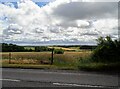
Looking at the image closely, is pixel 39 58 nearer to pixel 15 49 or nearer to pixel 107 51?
pixel 15 49

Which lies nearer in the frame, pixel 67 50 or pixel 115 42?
pixel 115 42

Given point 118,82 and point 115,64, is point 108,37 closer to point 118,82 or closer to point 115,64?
point 115,64

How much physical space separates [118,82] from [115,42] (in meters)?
7.59

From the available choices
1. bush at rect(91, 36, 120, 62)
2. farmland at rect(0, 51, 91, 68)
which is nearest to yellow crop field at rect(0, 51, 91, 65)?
farmland at rect(0, 51, 91, 68)

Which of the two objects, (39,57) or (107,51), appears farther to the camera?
(39,57)

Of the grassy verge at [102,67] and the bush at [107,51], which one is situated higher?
the bush at [107,51]

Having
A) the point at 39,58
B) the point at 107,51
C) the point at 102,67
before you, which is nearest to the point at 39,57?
the point at 39,58

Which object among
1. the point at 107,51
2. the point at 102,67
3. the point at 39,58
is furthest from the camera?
the point at 39,58

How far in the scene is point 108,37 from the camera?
63.3 feet

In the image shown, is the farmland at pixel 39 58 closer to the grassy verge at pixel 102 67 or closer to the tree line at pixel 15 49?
the tree line at pixel 15 49

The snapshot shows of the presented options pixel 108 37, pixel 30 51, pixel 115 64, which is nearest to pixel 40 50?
pixel 30 51

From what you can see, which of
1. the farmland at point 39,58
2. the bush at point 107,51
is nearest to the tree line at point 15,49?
the farmland at point 39,58

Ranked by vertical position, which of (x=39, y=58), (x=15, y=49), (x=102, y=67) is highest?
(x=15, y=49)

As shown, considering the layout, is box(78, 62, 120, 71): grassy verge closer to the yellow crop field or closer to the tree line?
the yellow crop field
